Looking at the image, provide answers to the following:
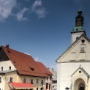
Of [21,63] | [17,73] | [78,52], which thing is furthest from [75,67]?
[21,63]

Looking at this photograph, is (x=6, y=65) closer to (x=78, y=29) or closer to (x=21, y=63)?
(x=21, y=63)

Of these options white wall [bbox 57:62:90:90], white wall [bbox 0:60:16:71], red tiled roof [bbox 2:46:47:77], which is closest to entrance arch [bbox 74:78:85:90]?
white wall [bbox 57:62:90:90]

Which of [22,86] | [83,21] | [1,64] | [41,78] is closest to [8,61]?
[1,64]

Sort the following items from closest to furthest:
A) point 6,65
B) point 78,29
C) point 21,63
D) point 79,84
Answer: point 79,84
point 6,65
point 21,63
point 78,29

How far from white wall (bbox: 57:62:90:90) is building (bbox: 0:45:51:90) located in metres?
7.33

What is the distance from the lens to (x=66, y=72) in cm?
3956

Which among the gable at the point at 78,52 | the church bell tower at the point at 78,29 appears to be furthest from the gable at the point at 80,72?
the church bell tower at the point at 78,29

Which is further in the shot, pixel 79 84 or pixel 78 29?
pixel 78 29

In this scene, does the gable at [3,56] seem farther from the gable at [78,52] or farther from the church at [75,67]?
the gable at [78,52]

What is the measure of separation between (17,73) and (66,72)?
35.5 ft

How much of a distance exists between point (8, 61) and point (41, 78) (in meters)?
11.5

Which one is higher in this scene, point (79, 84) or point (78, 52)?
point (78, 52)

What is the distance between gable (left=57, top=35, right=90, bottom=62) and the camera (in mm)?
38875

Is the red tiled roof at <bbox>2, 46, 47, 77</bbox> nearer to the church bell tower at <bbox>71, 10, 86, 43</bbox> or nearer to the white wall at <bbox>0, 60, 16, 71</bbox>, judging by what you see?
the white wall at <bbox>0, 60, 16, 71</bbox>
